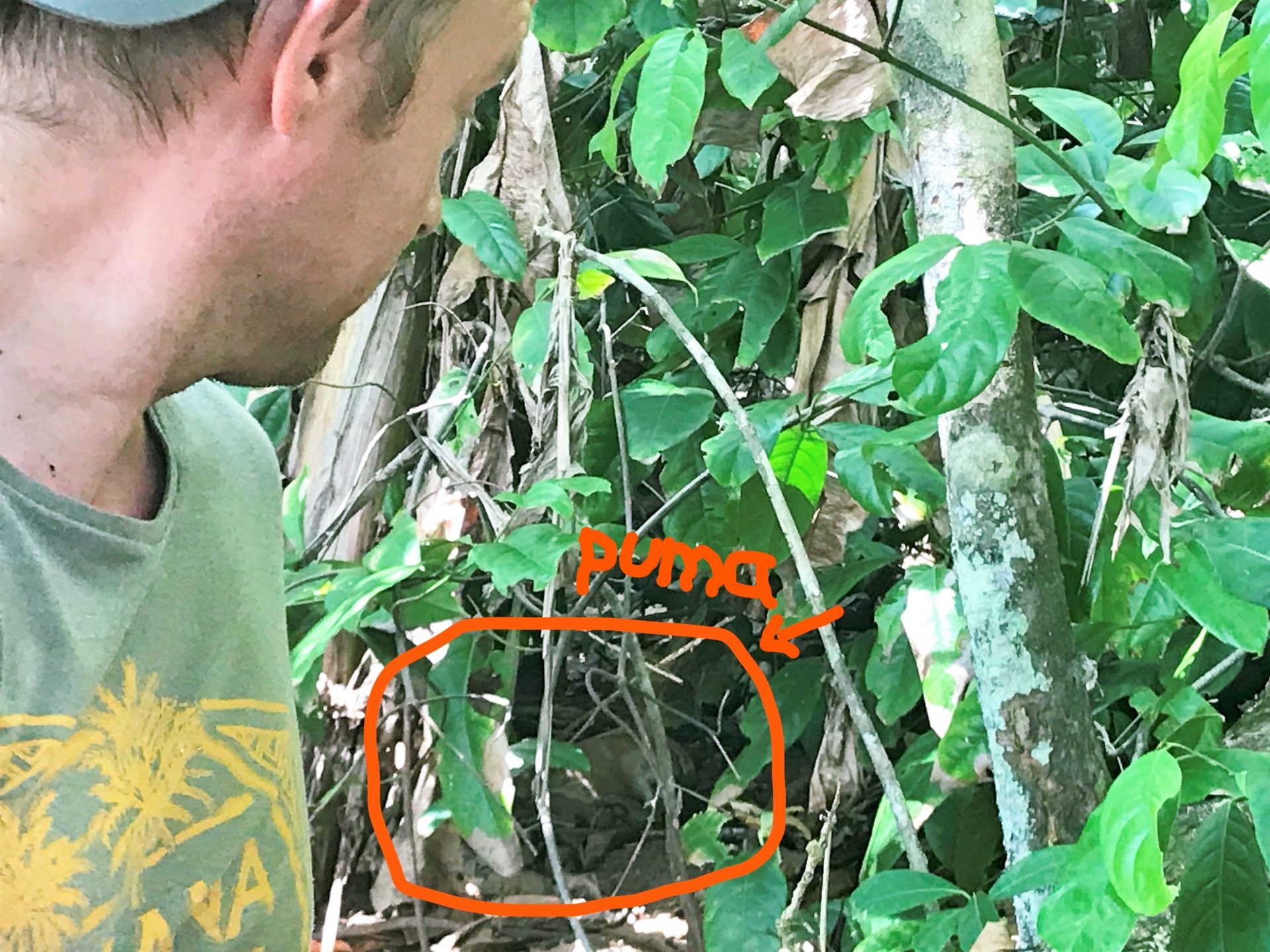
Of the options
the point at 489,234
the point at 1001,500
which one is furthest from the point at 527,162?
the point at 1001,500

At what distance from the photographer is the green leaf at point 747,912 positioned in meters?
0.73

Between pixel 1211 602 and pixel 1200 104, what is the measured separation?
0.23 m

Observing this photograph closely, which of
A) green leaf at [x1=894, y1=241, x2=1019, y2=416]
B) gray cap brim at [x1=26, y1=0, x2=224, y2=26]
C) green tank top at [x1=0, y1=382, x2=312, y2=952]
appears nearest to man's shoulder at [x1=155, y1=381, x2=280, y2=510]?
green tank top at [x1=0, y1=382, x2=312, y2=952]

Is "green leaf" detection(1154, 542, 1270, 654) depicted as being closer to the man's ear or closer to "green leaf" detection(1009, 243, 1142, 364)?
"green leaf" detection(1009, 243, 1142, 364)

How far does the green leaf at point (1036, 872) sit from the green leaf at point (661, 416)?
13.4 inches

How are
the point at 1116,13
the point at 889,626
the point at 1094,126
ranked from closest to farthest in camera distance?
the point at 1094,126
the point at 889,626
the point at 1116,13

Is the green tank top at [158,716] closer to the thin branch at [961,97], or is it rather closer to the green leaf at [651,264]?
the green leaf at [651,264]

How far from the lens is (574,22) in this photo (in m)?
0.63

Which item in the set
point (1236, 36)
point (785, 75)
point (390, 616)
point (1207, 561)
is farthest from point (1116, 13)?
point (390, 616)

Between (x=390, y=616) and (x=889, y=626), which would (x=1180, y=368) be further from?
(x=390, y=616)

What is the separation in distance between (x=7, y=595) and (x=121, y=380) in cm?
8

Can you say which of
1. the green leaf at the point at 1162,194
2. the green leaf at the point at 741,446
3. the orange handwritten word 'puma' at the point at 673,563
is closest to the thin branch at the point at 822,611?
the green leaf at the point at 741,446

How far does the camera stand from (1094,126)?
1.98 ft

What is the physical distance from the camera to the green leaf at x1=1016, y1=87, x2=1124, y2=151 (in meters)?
0.60
